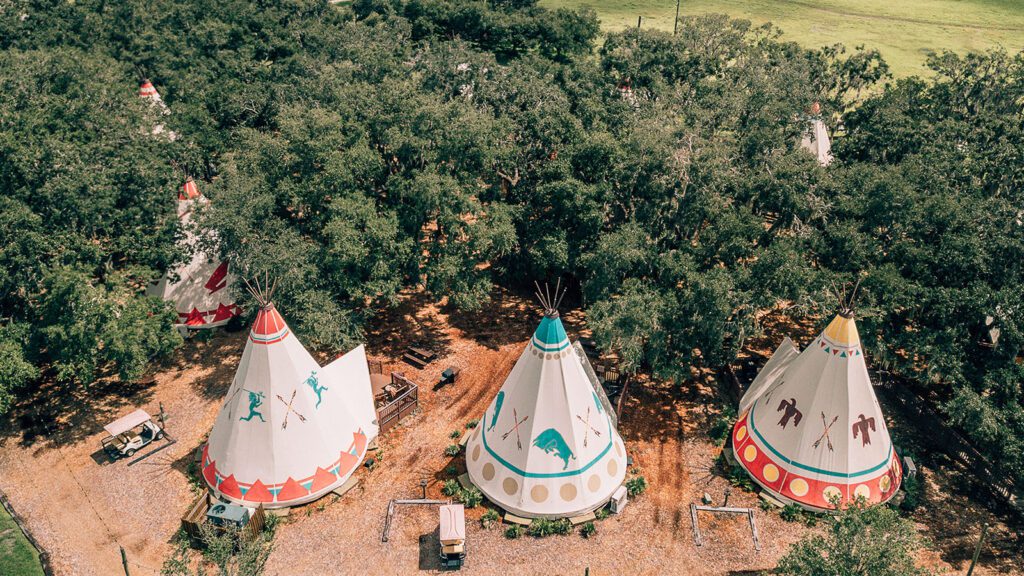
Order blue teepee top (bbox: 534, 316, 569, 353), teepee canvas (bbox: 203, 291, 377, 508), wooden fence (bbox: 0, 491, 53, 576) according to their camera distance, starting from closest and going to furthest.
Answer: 1. blue teepee top (bbox: 534, 316, 569, 353)
2. wooden fence (bbox: 0, 491, 53, 576)
3. teepee canvas (bbox: 203, 291, 377, 508)

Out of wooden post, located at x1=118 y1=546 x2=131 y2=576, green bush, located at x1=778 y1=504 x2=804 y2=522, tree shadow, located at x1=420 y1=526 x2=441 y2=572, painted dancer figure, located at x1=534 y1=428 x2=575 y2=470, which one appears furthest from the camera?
green bush, located at x1=778 y1=504 x2=804 y2=522

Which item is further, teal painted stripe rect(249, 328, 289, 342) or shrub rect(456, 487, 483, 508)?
shrub rect(456, 487, 483, 508)

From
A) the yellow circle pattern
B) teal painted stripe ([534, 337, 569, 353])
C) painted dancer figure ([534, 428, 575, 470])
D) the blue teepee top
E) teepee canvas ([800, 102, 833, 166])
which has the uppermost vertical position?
teepee canvas ([800, 102, 833, 166])

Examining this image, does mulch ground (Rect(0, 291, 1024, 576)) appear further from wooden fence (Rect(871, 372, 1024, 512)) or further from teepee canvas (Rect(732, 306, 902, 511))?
teepee canvas (Rect(732, 306, 902, 511))

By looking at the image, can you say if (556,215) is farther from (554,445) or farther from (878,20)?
(878,20)

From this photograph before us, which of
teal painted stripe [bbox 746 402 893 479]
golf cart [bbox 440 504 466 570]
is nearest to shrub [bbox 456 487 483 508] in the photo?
golf cart [bbox 440 504 466 570]

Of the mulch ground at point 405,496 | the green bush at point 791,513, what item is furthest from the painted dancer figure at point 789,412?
the mulch ground at point 405,496

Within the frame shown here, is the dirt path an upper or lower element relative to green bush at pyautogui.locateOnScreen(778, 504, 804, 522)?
upper

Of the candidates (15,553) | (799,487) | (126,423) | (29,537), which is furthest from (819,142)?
(15,553)
